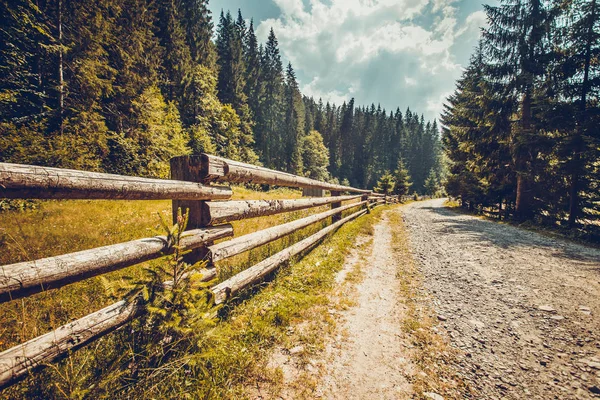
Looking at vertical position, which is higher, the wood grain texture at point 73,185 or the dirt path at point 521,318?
the wood grain texture at point 73,185

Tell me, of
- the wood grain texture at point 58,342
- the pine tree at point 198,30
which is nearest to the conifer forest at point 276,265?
the wood grain texture at point 58,342

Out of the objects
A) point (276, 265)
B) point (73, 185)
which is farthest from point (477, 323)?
point (73, 185)

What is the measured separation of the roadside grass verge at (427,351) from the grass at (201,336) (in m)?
Answer: 1.03

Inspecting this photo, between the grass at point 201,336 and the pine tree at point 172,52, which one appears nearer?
the grass at point 201,336

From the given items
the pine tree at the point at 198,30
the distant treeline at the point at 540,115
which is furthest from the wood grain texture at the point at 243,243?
the pine tree at the point at 198,30

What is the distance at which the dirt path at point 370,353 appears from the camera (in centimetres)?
196

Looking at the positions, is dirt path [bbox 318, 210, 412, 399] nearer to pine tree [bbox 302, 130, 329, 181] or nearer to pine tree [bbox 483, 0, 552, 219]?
pine tree [bbox 483, 0, 552, 219]

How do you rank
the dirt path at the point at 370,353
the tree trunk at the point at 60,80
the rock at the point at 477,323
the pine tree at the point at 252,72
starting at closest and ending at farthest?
the dirt path at the point at 370,353, the rock at the point at 477,323, the tree trunk at the point at 60,80, the pine tree at the point at 252,72

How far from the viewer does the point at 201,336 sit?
75.4 inches

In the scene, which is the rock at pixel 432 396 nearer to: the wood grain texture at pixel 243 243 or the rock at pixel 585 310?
the wood grain texture at pixel 243 243

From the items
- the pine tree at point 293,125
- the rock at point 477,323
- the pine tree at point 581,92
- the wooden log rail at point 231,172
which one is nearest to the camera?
the wooden log rail at point 231,172

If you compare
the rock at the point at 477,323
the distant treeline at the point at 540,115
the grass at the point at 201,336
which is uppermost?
the distant treeline at the point at 540,115

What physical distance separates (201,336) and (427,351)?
2.30m

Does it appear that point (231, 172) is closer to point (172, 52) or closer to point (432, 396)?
point (432, 396)
